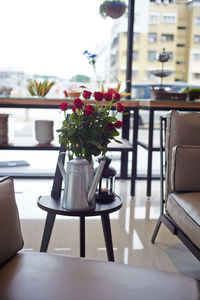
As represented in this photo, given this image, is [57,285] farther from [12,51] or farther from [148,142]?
[12,51]

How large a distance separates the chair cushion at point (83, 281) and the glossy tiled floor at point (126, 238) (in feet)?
3.30

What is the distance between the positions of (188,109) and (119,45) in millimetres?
1220

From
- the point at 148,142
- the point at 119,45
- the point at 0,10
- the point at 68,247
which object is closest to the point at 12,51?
the point at 0,10

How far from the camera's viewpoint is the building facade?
391 centimetres

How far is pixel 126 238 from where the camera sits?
7.97 feet

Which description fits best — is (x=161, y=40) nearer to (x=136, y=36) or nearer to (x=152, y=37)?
(x=152, y=37)

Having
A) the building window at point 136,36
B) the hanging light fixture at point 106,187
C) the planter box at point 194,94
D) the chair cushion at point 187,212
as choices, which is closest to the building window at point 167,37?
the building window at point 136,36

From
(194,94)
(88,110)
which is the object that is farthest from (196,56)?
(88,110)

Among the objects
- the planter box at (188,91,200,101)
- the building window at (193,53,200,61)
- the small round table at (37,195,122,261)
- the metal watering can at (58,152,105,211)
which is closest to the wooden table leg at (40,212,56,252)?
the small round table at (37,195,122,261)

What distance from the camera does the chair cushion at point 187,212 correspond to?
1657 mm

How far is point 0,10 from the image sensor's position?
3.79 m

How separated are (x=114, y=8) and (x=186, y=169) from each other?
2.35 metres

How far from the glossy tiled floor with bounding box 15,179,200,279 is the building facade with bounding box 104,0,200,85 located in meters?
1.53

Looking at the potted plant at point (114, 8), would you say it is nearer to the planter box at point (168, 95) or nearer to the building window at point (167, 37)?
the building window at point (167, 37)
